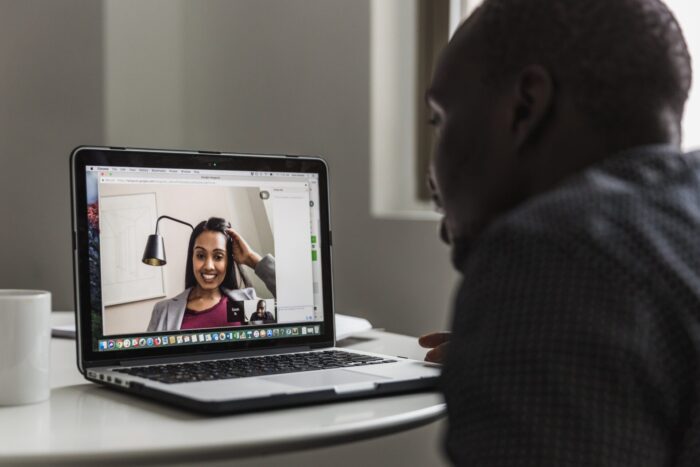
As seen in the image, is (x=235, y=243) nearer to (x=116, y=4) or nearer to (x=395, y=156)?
(x=395, y=156)

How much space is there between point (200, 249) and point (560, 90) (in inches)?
22.1

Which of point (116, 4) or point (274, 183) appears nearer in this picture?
point (274, 183)

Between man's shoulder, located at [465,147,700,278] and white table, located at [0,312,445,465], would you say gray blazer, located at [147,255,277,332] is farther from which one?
man's shoulder, located at [465,147,700,278]

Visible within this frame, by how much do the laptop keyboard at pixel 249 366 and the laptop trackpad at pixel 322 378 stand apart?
2 centimetres

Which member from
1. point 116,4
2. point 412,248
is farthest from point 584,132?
point 116,4

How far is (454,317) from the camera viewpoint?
0.48m

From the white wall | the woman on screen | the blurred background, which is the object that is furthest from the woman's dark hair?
the white wall

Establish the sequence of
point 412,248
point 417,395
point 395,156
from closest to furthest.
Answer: point 417,395 → point 412,248 → point 395,156

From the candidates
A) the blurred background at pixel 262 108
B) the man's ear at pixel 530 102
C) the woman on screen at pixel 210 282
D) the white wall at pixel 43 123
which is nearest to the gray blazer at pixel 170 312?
the woman on screen at pixel 210 282

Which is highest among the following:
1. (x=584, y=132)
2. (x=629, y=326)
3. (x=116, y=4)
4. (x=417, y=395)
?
(x=116, y=4)

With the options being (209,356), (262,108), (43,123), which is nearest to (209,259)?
(209,356)

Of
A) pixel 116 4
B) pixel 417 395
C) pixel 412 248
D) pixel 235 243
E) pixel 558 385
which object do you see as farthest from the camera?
pixel 116 4

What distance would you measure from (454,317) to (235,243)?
0.57 m

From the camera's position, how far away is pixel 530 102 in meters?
0.54
